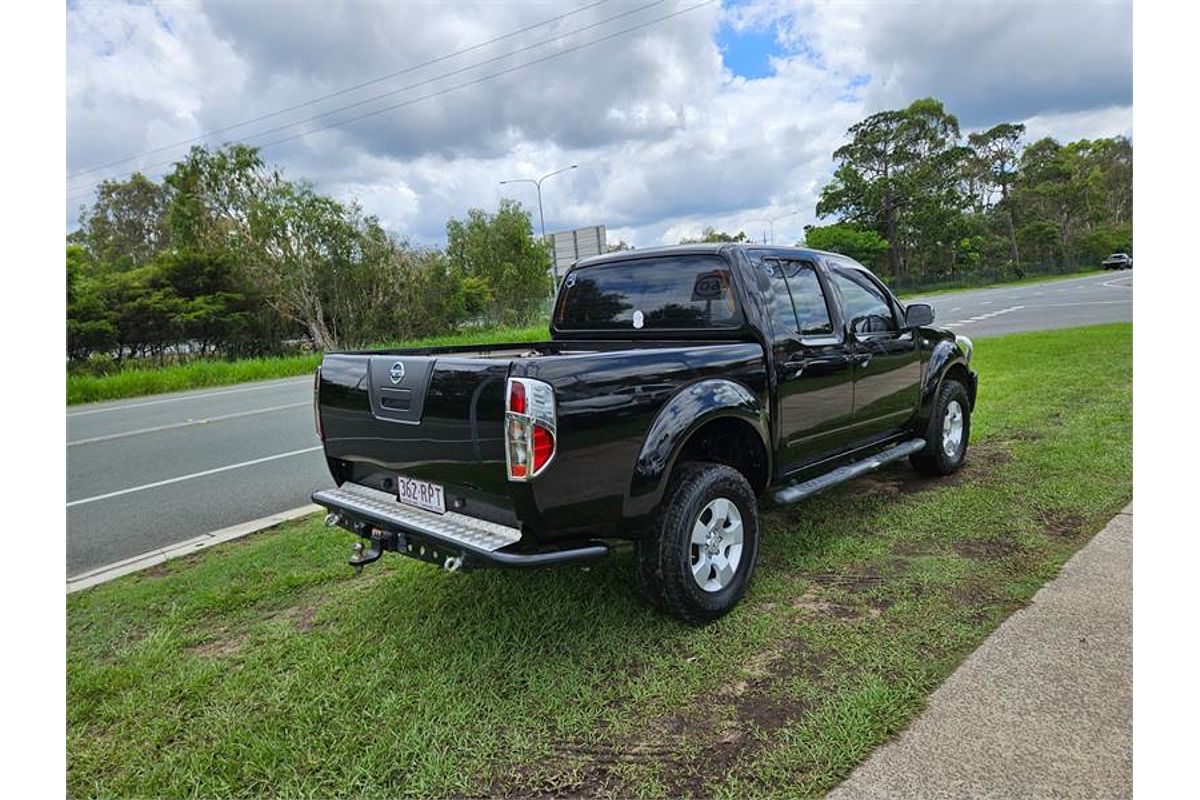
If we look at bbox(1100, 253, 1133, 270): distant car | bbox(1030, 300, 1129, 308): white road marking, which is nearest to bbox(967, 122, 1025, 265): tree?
bbox(1100, 253, 1133, 270): distant car

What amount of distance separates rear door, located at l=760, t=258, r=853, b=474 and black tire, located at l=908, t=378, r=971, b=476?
48.7 inches

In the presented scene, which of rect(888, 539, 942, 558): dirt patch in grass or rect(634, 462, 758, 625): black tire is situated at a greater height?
rect(634, 462, 758, 625): black tire

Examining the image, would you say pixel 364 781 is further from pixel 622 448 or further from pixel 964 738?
pixel 964 738

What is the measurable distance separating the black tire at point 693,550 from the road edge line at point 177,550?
11.2ft

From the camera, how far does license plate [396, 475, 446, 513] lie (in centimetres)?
318

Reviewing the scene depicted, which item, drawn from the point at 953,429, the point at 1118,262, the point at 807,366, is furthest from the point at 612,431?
the point at 1118,262

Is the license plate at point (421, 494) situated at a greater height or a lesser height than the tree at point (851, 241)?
lesser

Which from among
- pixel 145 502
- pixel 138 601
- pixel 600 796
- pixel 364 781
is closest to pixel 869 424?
pixel 600 796

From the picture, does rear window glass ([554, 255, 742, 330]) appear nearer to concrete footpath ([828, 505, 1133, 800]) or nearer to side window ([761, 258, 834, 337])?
side window ([761, 258, 834, 337])

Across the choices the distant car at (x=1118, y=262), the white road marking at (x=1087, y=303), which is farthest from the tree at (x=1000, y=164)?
the white road marking at (x=1087, y=303)

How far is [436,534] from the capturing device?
9.71ft

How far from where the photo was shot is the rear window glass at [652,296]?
3.98 m

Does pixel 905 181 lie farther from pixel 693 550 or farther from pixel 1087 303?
pixel 693 550

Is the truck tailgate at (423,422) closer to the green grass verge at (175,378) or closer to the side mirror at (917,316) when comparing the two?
the side mirror at (917,316)
